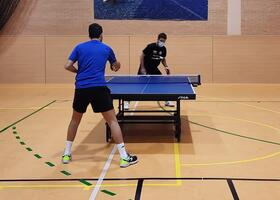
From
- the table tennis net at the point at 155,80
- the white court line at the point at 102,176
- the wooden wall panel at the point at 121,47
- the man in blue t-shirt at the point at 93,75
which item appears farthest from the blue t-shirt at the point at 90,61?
the wooden wall panel at the point at 121,47

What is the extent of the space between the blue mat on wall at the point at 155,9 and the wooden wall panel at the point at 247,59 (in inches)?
47.1

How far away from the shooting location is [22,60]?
603 inches

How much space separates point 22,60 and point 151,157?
10543 mm

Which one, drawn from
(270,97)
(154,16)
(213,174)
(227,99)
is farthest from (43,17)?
(213,174)

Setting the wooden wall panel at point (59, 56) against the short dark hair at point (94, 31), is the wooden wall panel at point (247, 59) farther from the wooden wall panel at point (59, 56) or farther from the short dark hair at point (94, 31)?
the short dark hair at point (94, 31)

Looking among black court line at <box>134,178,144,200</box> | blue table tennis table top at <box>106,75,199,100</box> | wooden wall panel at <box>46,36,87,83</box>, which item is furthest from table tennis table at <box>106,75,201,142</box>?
wooden wall panel at <box>46,36,87,83</box>

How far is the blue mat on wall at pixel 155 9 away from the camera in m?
15.0

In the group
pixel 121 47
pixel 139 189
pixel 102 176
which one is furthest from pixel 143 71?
pixel 121 47

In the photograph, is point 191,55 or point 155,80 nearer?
point 155,80

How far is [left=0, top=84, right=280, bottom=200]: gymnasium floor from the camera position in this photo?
4.56 m

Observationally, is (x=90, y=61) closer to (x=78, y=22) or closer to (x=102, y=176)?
(x=102, y=176)

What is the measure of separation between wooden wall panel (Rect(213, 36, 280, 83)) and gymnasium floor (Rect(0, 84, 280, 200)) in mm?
4812

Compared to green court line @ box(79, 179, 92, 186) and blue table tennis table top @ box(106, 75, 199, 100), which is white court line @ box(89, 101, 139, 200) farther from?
blue table tennis table top @ box(106, 75, 199, 100)

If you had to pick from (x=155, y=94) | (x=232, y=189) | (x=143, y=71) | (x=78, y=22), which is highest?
(x=78, y=22)
